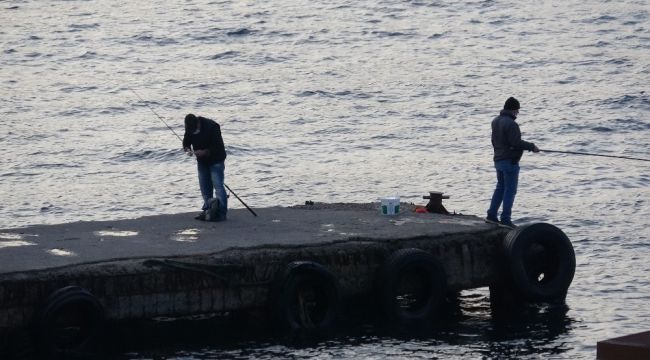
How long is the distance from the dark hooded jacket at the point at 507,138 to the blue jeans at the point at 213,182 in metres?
3.31

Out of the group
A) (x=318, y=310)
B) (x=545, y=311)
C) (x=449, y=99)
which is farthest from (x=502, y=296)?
(x=449, y=99)

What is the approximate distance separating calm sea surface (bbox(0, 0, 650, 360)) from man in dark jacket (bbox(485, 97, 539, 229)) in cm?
132

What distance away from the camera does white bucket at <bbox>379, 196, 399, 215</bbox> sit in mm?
18047

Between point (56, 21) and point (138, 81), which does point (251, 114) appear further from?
point (56, 21)

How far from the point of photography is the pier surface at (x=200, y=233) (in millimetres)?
15109

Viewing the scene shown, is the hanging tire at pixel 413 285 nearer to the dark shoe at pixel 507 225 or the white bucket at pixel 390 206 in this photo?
the dark shoe at pixel 507 225

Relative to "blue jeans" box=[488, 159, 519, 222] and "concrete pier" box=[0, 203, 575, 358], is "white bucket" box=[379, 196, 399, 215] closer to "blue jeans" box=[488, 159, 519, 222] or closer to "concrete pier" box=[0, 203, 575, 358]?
"concrete pier" box=[0, 203, 575, 358]

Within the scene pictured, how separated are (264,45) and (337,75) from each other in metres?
5.10

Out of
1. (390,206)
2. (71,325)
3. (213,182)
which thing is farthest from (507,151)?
(71,325)

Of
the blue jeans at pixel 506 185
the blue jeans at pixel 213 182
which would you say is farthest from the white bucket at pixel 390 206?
the blue jeans at pixel 213 182

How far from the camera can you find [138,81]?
1702 inches

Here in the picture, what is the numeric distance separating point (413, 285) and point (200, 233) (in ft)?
8.13

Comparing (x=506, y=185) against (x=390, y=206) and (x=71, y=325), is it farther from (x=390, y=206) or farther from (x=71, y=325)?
(x=71, y=325)

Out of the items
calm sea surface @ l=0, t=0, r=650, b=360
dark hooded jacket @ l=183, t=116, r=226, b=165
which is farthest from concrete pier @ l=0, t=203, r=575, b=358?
dark hooded jacket @ l=183, t=116, r=226, b=165
